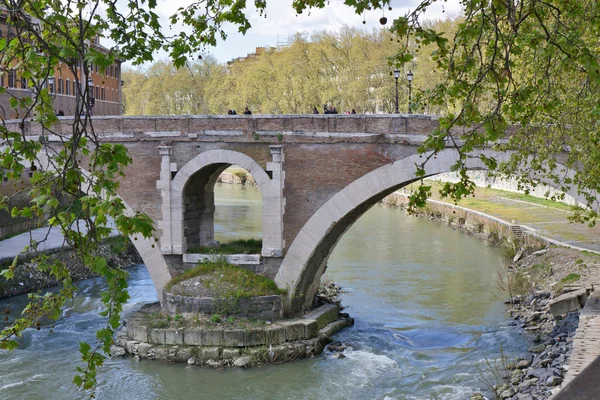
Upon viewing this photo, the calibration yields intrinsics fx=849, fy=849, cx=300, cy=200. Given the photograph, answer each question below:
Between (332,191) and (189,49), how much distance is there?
27.7ft

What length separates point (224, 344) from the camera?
47.4ft

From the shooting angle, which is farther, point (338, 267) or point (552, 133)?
point (338, 267)

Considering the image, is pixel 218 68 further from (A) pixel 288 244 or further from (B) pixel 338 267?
(A) pixel 288 244

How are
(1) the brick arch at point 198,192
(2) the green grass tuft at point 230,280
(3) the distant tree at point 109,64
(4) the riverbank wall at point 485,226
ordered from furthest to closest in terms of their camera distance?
(4) the riverbank wall at point 485,226 < (1) the brick arch at point 198,192 < (2) the green grass tuft at point 230,280 < (3) the distant tree at point 109,64

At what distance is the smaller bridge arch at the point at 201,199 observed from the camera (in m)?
15.7

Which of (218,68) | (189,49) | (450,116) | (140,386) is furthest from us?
(218,68)

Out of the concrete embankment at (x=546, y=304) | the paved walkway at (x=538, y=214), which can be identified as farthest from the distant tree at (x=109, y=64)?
the paved walkway at (x=538, y=214)

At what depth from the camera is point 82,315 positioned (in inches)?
702

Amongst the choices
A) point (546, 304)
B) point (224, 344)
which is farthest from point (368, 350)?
point (546, 304)

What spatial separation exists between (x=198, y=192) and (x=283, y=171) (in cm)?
226

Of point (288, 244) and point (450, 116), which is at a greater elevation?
point (450, 116)

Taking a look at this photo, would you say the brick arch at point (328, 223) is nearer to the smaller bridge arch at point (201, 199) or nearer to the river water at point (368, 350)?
the smaller bridge arch at point (201, 199)

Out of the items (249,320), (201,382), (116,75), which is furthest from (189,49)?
(116,75)

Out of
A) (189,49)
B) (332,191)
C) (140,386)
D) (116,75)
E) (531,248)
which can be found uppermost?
(116,75)
